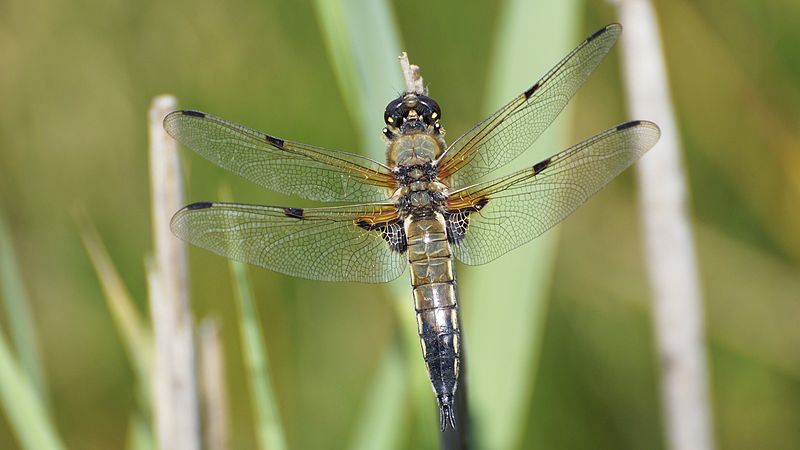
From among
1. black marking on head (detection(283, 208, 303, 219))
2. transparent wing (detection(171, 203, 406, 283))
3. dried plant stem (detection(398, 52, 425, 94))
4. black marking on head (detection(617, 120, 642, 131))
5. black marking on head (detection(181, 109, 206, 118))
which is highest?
black marking on head (detection(181, 109, 206, 118))

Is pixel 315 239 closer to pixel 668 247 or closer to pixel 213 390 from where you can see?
pixel 213 390

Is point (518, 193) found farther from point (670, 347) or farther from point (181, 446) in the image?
point (181, 446)

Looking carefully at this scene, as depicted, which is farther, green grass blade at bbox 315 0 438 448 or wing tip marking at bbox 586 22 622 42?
wing tip marking at bbox 586 22 622 42

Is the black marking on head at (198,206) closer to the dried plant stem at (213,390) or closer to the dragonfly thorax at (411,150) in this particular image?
the dried plant stem at (213,390)

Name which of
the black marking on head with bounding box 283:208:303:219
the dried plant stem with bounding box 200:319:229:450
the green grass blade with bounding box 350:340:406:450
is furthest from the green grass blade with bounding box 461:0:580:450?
the dried plant stem with bounding box 200:319:229:450

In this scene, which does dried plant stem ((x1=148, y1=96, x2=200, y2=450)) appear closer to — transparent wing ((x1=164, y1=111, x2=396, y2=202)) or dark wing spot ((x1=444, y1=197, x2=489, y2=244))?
transparent wing ((x1=164, y1=111, x2=396, y2=202))

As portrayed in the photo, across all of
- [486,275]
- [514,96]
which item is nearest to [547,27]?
[514,96]

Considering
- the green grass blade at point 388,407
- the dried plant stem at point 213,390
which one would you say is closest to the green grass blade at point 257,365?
the green grass blade at point 388,407
